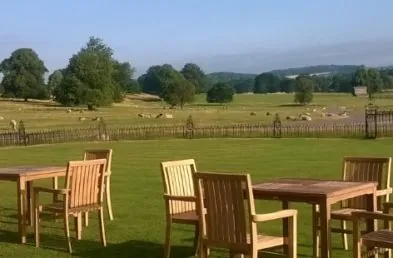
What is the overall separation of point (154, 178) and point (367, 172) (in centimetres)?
1000

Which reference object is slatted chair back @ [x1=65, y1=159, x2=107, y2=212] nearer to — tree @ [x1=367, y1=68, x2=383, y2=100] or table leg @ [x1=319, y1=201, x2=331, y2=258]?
table leg @ [x1=319, y1=201, x2=331, y2=258]

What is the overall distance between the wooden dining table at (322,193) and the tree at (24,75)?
4297 inches

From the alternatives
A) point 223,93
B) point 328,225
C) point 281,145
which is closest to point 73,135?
point 281,145

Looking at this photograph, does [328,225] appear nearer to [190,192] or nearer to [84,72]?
[190,192]

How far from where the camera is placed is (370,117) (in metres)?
39.6

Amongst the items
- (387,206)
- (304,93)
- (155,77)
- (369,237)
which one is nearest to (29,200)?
(387,206)

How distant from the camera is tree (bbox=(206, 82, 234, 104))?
436ft

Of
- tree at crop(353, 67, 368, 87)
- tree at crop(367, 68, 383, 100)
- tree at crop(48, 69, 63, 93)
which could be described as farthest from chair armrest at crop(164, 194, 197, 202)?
tree at crop(353, 67, 368, 87)

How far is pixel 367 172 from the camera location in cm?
885

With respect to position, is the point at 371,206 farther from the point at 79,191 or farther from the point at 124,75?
the point at 124,75

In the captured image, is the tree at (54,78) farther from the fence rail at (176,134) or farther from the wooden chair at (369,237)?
the wooden chair at (369,237)

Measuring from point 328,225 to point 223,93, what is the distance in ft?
415

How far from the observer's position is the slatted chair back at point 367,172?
28.2ft

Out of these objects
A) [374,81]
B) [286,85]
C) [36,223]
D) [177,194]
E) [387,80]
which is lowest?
[36,223]
